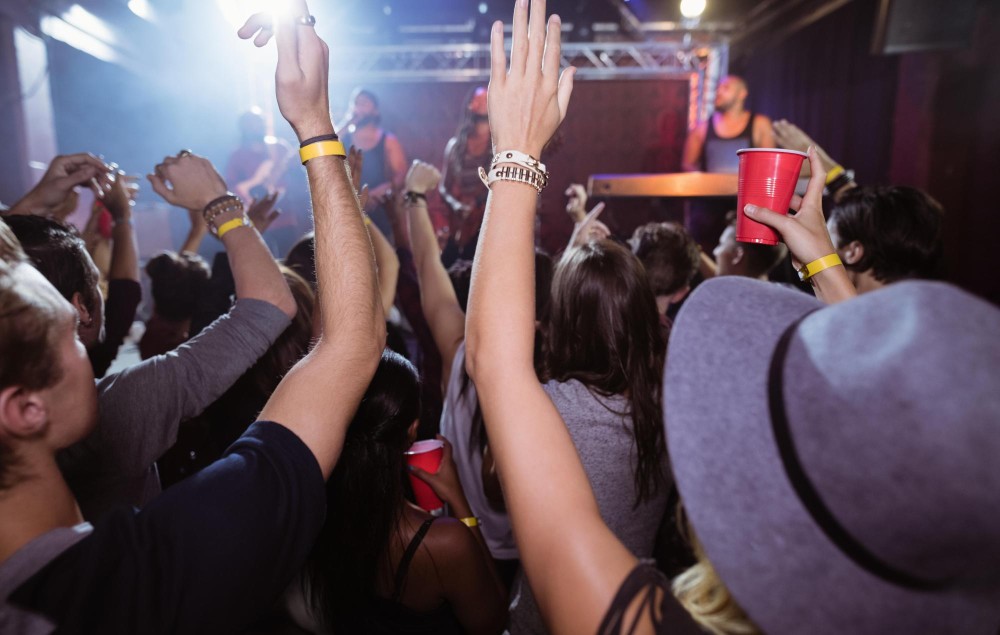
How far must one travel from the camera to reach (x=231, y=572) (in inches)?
30.5

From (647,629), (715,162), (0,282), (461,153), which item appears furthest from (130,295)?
(715,162)

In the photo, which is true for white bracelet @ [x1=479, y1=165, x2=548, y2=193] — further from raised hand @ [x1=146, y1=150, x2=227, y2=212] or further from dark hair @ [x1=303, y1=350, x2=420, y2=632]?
raised hand @ [x1=146, y1=150, x2=227, y2=212]

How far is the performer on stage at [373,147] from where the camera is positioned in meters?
6.60

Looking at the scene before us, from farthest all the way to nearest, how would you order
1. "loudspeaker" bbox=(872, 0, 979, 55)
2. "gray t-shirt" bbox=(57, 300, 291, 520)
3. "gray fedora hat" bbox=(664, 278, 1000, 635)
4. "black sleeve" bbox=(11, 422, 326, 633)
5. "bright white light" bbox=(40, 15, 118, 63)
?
1. "bright white light" bbox=(40, 15, 118, 63)
2. "loudspeaker" bbox=(872, 0, 979, 55)
3. "gray t-shirt" bbox=(57, 300, 291, 520)
4. "black sleeve" bbox=(11, 422, 326, 633)
5. "gray fedora hat" bbox=(664, 278, 1000, 635)

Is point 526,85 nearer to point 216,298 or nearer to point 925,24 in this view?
point 216,298

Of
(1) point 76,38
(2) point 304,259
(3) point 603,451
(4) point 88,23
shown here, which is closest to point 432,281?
(2) point 304,259

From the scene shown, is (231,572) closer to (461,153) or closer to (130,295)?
(130,295)

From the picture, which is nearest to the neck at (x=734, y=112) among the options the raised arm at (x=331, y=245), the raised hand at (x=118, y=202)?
the raised hand at (x=118, y=202)

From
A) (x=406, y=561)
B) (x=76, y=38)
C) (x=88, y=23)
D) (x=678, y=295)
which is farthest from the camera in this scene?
(x=88, y=23)

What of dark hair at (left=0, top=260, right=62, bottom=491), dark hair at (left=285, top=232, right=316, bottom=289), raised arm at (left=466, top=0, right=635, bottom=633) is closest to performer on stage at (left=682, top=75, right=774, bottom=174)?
dark hair at (left=285, top=232, right=316, bottom=289)

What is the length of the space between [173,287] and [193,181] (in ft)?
4.51

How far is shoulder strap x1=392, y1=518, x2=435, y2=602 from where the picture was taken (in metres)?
1.36

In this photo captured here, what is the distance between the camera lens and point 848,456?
0.56 metres

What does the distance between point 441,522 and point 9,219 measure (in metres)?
1.41
